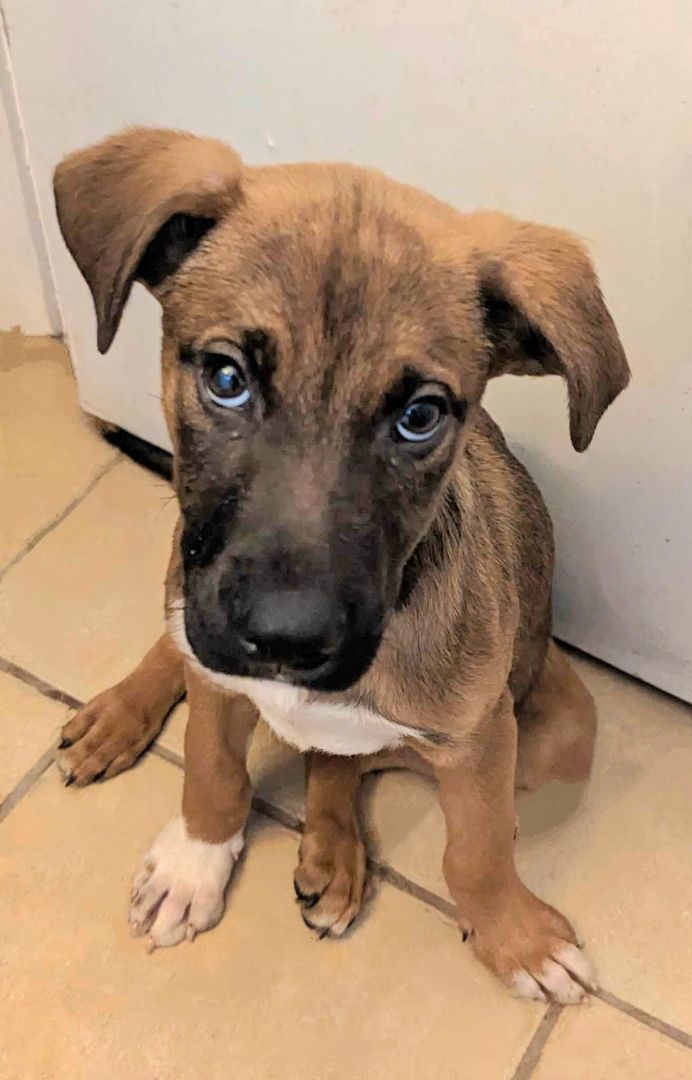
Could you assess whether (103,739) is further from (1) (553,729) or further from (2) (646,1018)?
(2) (646,1018)

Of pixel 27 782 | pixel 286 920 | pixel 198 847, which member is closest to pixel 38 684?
pixel 27 782

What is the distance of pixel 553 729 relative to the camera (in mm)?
2514

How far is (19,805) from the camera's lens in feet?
8.55

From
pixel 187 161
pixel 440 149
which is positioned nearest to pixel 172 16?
pixel 440 149

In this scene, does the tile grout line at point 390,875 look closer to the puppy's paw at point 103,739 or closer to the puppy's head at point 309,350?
the puppy's paw at point 103,739

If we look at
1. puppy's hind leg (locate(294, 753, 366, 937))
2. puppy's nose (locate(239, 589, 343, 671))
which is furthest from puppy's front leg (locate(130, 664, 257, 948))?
puppy's nose (locate(239, 589, 343, 671))

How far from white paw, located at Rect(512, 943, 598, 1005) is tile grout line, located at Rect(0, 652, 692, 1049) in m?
0.04

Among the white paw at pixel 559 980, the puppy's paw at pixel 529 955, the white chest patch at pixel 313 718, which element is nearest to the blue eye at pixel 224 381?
the white chest patch at pixel 313 718

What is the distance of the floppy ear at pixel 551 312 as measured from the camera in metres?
1.56

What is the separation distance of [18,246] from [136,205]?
196 centimetres

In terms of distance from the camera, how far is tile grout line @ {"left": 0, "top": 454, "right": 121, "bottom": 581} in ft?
9.93

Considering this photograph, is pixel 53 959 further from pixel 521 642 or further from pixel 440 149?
pixel 440 149

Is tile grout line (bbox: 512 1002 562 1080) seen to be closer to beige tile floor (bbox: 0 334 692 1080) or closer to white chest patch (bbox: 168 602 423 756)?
beige tile floor (bbox: 0 334 692 1080)

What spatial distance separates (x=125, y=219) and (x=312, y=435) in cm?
38
